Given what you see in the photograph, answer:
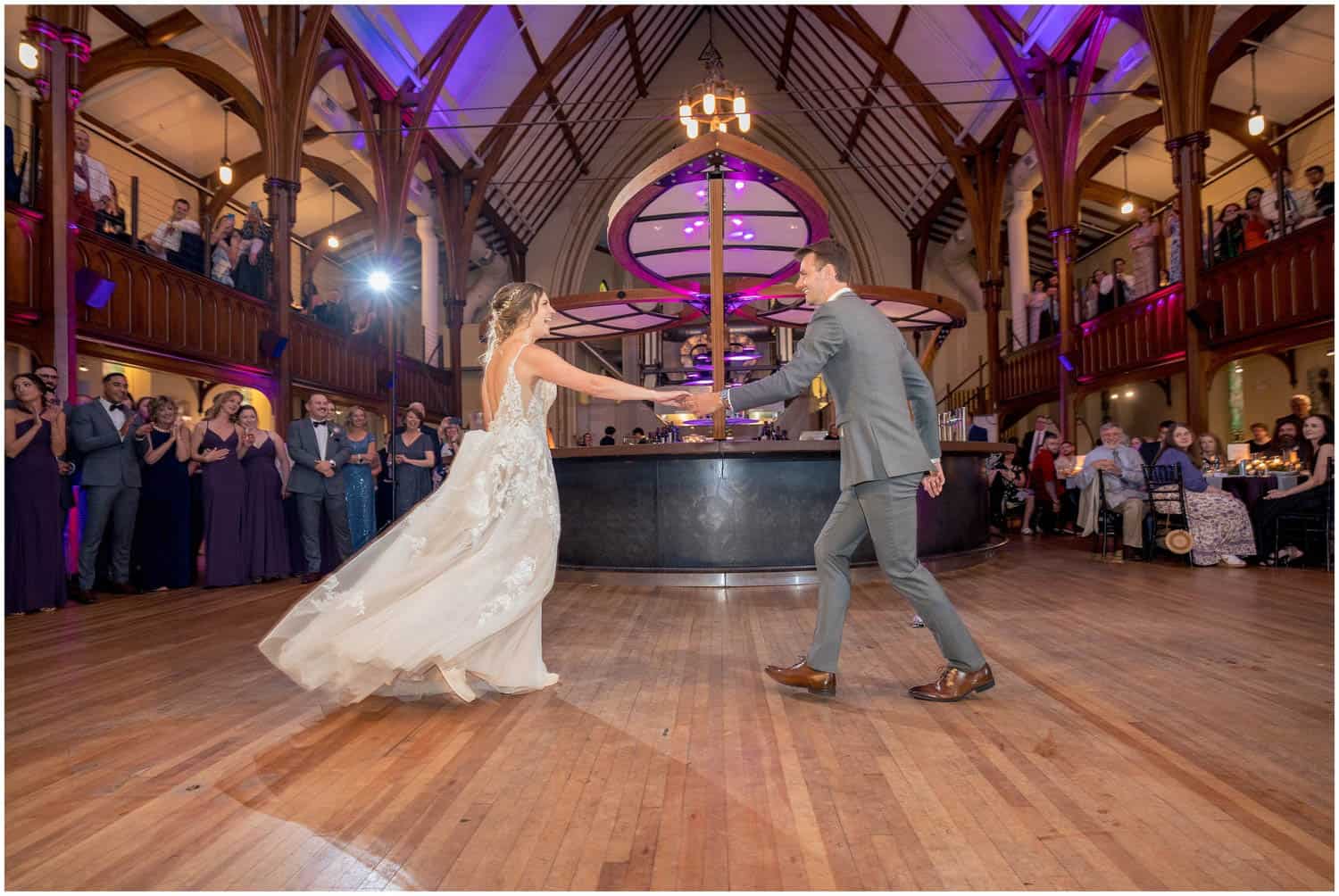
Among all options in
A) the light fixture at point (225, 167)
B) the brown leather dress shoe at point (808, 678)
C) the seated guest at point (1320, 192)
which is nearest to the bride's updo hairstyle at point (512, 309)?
the brown leather dress shoe at point (808, 678)

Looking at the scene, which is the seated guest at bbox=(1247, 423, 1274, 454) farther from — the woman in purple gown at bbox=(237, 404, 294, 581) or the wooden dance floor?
the woman in purple gown at bbox=(237, 404, 294, 581)

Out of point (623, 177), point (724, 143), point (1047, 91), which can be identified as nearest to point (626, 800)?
point (724, 143)

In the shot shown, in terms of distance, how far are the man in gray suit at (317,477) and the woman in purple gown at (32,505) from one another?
151 cm

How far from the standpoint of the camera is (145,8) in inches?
405

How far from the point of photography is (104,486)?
5434 mm

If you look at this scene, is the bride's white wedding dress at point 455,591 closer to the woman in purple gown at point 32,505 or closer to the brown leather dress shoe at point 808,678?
the brown leather dress shoe at point 808,678

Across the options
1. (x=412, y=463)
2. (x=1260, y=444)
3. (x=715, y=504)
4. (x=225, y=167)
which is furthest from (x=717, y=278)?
(x=225, y=167)

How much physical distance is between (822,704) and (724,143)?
461 cm

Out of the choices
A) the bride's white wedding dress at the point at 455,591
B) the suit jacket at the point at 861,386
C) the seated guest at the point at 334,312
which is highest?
the seated guest at the point at 334,312

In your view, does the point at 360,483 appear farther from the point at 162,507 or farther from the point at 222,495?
the point at 162,507

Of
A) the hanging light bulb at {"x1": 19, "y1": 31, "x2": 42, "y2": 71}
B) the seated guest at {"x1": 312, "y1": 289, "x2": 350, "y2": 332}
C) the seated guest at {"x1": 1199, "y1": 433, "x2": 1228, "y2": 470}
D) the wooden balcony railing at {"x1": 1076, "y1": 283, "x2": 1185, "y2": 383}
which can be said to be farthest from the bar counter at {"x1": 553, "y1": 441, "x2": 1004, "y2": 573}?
the seated guest at {"x1": 312, "y1": 289, "x2": 350, "y2": 332}

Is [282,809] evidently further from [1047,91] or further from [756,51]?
[756,51]

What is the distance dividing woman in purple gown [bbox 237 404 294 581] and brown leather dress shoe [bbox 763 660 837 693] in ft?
15.2

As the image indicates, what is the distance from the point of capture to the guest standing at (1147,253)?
10938 mm
